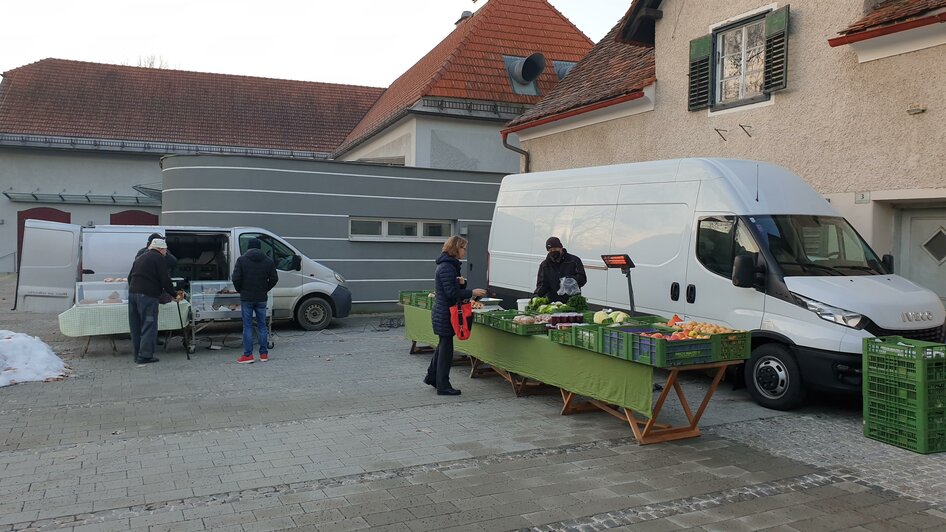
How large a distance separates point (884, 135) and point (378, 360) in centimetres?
737

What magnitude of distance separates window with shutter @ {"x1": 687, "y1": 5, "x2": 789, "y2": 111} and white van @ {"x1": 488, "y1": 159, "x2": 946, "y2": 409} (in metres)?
2.84

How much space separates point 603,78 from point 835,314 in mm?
9207

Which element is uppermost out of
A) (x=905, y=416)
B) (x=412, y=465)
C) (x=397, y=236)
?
(x=397, y=236)

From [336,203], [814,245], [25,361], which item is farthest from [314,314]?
[814,245]

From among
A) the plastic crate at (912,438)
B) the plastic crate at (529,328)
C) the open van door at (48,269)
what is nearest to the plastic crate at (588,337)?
the plastic crate at (529,328)

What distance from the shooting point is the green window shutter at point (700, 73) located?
460 inches

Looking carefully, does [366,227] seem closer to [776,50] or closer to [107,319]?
[107,319]

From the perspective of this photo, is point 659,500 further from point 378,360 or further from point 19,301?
point 19,301

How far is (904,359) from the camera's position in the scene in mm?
6016

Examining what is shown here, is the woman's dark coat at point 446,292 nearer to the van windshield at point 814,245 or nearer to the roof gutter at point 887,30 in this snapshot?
the van windshield at point 814,245

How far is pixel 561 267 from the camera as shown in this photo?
9.04 m

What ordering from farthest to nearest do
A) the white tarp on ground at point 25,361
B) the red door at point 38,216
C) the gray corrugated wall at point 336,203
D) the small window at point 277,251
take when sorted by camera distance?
the red door at point 38,216 < the gray corrugated wall at point 336,203 < the small window at point 277,251 < the white tarp on ground at point 25,361

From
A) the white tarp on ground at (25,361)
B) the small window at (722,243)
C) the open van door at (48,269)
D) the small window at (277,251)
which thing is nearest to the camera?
the small window at (722,243)

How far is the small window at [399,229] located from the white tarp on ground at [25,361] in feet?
23.3
